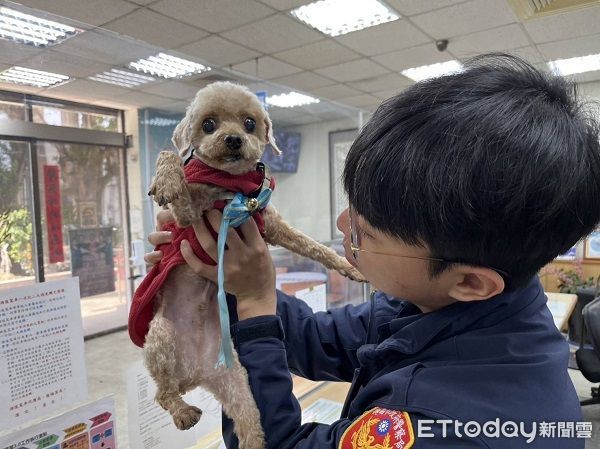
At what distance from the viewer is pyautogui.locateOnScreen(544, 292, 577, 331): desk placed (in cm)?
285

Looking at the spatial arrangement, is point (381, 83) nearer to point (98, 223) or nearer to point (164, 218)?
point (98, 223)

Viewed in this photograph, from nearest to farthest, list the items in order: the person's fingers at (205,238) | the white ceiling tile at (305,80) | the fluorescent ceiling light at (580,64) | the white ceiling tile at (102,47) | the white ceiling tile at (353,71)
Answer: the person's fingers at (205,238) < the white ceiling tile at (102,47) < the white ceiling tile at (353,71) < the fluorescent ceiling light at (580,64) < the white ceiling tile at (305,80)

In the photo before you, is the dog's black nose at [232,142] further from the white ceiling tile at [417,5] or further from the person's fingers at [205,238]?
the white ceiling tile at [417,5]

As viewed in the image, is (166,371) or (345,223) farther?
(166,371)

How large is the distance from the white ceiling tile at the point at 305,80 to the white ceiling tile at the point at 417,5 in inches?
64.5

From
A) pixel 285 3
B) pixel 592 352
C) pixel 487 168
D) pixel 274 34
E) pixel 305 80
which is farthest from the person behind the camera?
pixel 305 80

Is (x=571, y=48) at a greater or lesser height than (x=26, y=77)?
greater

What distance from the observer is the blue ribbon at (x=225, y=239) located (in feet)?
2.62

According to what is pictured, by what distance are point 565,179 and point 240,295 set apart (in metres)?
0.59

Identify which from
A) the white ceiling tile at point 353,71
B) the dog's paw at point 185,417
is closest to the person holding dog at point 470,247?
the dog's paw at point 185,417

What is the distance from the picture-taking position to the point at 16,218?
1076 mm

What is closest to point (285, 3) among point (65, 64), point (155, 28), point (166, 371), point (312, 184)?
Answer: point (155, 28)

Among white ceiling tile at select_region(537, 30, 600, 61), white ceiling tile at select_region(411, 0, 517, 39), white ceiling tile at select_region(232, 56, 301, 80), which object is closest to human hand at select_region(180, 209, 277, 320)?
white ceiling tile at select_region(411, 0, 517, 39)

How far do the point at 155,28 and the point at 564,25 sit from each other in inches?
129
